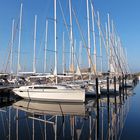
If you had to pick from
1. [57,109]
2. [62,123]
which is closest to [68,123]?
[62,123]

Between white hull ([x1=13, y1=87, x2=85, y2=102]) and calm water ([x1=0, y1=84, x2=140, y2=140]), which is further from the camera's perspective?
white hull ([x1=13, y1=87, x2=85, y2=102])

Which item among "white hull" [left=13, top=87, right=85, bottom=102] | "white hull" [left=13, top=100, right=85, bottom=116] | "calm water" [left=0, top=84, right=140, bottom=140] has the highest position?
"white hull" [left=13, top=87, right=85, bottom=102]

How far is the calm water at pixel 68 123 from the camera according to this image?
15461 millimetres

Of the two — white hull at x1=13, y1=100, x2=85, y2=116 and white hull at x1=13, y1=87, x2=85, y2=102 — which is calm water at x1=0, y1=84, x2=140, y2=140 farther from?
white hull at x1=13, y1=87, x2=85, y2=102

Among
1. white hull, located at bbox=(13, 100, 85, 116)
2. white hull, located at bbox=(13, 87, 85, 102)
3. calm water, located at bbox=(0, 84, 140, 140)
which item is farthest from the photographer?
white hull, located at bbox=(13, 87, 85, 102)

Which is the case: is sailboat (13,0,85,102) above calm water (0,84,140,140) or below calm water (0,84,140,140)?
above

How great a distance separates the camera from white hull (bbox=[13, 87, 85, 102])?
92.3 feet

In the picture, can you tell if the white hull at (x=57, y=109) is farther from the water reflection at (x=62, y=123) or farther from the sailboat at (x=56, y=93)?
the sailboat at (x=56, y=93)

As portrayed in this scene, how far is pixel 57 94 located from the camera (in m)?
28.7

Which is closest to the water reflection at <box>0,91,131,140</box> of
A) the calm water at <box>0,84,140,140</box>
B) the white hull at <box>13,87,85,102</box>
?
the calm water at <box>0,84,140,140</box>

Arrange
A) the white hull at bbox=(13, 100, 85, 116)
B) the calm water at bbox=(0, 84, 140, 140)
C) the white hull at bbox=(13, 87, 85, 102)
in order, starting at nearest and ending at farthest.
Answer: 1. the calm water at bbox=(0, 84, 140, 140)
2. the white hull at bbox=(13, 100, 85, 116)
3. the white hull at bbox=(13, 87, 85, 102)

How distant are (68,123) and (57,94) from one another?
10115 millimetres

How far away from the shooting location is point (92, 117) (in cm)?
2080

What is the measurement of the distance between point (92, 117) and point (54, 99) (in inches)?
353
